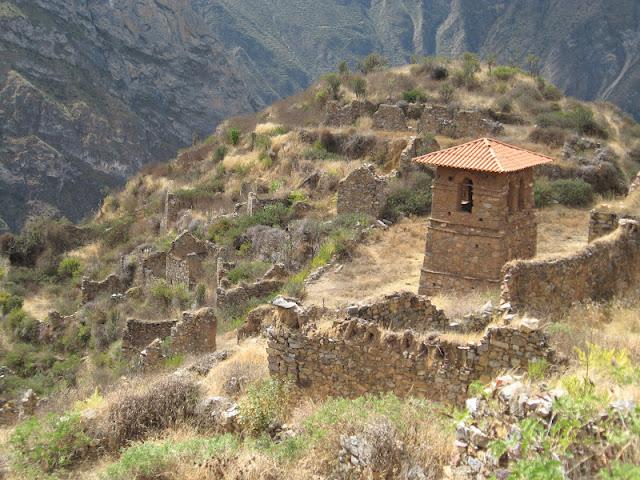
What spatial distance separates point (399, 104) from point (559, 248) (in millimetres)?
16230

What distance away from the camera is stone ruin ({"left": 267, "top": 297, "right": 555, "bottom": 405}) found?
23.4 ft

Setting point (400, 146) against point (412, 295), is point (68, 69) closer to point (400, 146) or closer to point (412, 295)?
point (400, 146)

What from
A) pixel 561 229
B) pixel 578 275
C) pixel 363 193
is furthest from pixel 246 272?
pixel 578 275

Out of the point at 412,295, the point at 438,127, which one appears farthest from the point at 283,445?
the point at 438,127

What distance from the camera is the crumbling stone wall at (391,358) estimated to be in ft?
23.4

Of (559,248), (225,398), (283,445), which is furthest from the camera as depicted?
(559,248)

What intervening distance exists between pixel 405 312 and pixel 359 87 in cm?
2847

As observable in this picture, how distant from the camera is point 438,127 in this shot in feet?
101

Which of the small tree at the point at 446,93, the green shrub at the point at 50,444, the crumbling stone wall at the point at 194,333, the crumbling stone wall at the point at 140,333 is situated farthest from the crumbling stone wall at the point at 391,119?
the green shrub at the point at 50,444

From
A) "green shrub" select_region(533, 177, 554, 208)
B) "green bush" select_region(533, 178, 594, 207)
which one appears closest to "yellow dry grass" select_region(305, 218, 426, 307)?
"green shrub" select_region(533, 177, 554, 208)

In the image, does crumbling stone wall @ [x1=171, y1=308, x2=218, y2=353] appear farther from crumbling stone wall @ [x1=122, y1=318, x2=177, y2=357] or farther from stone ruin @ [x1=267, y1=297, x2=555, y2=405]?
stone ruin @ [x1=267, y1=297, x2=555, y2=405]

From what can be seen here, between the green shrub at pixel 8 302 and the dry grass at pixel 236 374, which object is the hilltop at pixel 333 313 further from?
the green shrub at pixel 8 302

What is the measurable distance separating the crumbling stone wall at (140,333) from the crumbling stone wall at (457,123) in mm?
16526

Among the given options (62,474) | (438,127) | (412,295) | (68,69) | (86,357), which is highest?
(68,69)
